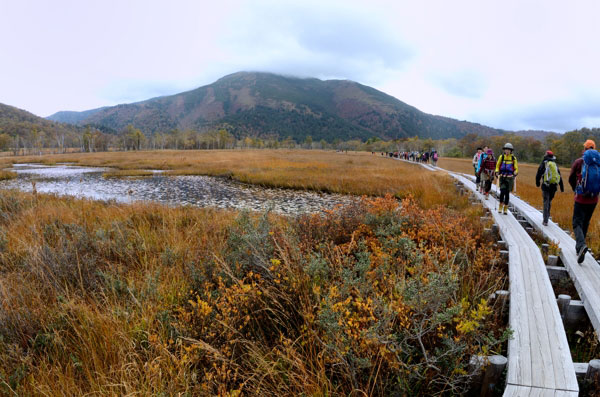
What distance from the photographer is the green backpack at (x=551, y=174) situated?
273 inches

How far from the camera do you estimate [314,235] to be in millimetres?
5730

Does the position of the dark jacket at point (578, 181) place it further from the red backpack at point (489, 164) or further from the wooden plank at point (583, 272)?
the red backpack at point (489, 164)

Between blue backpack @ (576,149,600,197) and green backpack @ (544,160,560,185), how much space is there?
1.79 m

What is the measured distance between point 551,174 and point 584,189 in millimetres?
2088

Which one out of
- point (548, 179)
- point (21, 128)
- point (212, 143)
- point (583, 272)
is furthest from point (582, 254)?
point (21, 128)

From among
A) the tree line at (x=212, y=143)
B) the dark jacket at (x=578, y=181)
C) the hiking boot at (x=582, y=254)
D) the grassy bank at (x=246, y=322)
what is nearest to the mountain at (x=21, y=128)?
the tree line at (x=212, y=143)

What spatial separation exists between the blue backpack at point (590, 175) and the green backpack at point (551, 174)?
1.79 m

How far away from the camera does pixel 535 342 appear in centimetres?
283

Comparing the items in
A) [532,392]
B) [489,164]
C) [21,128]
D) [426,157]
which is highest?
[21,128]

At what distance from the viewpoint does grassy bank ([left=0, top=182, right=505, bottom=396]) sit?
2.38 meters

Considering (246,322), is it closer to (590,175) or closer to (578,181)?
(590,175)

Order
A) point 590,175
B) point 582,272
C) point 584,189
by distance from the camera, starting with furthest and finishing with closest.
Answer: point 584,189 < point 590,175 < point 582,272

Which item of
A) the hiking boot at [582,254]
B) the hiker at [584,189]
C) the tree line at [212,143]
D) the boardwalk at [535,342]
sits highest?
the tree line at [212,143]

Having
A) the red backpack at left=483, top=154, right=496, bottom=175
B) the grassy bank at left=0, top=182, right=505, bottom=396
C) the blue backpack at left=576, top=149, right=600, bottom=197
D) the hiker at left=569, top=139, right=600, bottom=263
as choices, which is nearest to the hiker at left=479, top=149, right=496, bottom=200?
the red backpack at left=483, top=154, right=496, bottom=175
